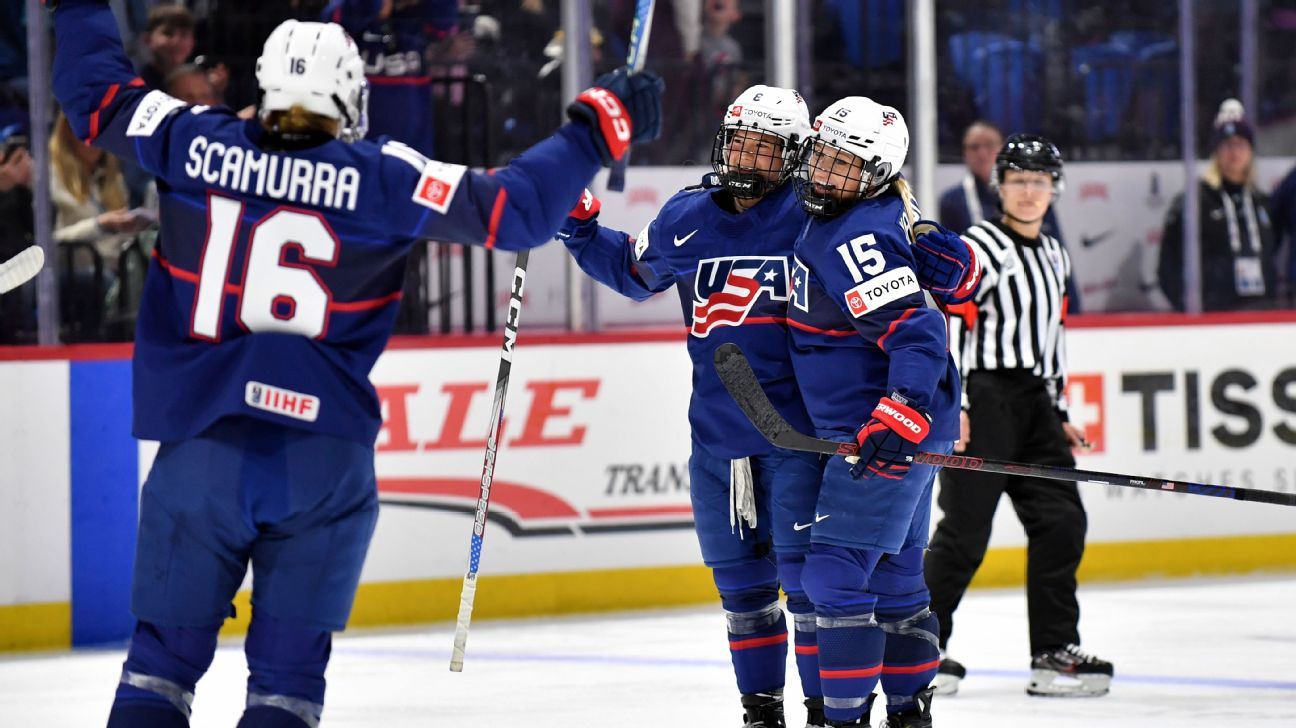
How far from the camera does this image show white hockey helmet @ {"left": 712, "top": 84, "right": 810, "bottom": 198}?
3.51 meters

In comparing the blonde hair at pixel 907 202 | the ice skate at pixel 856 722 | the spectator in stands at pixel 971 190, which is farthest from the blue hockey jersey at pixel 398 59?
the ice skate at pixel 856 722

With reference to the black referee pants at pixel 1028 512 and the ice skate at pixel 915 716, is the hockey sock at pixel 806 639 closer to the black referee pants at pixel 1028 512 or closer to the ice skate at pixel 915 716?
the ice skate at pixel 915 716

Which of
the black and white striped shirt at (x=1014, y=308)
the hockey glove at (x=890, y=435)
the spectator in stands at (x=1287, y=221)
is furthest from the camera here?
the spectator in stands at (x=1287, y=221)

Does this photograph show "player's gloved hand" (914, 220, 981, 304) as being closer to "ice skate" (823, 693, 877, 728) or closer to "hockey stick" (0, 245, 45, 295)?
"ice skate" (823, 693, 877, 728)

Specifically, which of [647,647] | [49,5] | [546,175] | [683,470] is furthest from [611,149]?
[683,470]

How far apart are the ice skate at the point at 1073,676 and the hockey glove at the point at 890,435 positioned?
139 cm

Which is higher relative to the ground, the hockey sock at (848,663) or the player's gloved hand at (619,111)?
the player's gloved hand at (619,111)

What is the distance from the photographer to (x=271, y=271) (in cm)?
246

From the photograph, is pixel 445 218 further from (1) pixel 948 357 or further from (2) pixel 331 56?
(1) pixel 948 357

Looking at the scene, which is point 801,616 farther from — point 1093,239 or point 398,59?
point 1093,239

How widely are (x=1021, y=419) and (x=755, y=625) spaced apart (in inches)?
48.8

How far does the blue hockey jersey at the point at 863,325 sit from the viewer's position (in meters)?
3.25

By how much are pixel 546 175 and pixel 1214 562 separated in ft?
15.3

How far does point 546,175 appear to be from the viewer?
250 centimetres
